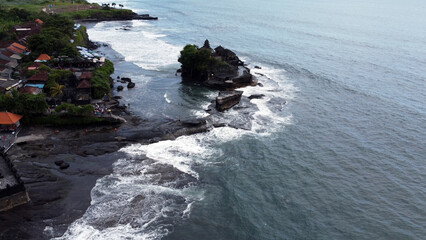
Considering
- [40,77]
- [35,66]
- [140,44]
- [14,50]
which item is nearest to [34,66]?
[35,66]

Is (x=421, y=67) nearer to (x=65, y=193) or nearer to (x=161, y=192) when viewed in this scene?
(x=161, y=192)

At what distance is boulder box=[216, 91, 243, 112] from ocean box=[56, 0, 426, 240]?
90.8 inches

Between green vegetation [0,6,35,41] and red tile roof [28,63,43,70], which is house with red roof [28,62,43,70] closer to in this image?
red tile roof [28,63,43,70]

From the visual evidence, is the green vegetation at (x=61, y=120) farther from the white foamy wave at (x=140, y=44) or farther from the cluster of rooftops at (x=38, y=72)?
the white foamy wave at (x=140, y=44)

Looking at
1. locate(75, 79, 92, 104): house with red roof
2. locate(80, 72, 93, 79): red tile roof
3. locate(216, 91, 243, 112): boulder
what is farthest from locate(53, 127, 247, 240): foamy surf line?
locate(80, 72, 93, 79): red tile roof

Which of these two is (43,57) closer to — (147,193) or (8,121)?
(8,121)

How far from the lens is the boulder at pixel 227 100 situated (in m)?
72.4

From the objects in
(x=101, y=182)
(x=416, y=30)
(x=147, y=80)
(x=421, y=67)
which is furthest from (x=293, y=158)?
(x=416, y=30)

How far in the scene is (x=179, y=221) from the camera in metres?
41.2

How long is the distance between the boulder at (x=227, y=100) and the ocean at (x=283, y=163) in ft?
7.56

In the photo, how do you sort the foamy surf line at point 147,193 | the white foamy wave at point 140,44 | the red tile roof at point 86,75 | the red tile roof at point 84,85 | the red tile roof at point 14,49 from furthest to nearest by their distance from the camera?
1. the white foamy wave at point 140,44
2. the red tile roof at point 14,49
3. the red tile roof at point 86,75
4. the red tile roof at point 84,85
5. the foamy surf line at point 147,193

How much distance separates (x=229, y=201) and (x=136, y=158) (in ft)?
61.8

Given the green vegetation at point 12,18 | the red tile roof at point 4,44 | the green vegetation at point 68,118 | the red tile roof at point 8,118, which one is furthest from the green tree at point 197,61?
the green vegetation at point 12,18

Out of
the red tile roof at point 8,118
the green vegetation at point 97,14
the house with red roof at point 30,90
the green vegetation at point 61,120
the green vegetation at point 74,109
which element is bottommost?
the green vegetation at point 61,120
